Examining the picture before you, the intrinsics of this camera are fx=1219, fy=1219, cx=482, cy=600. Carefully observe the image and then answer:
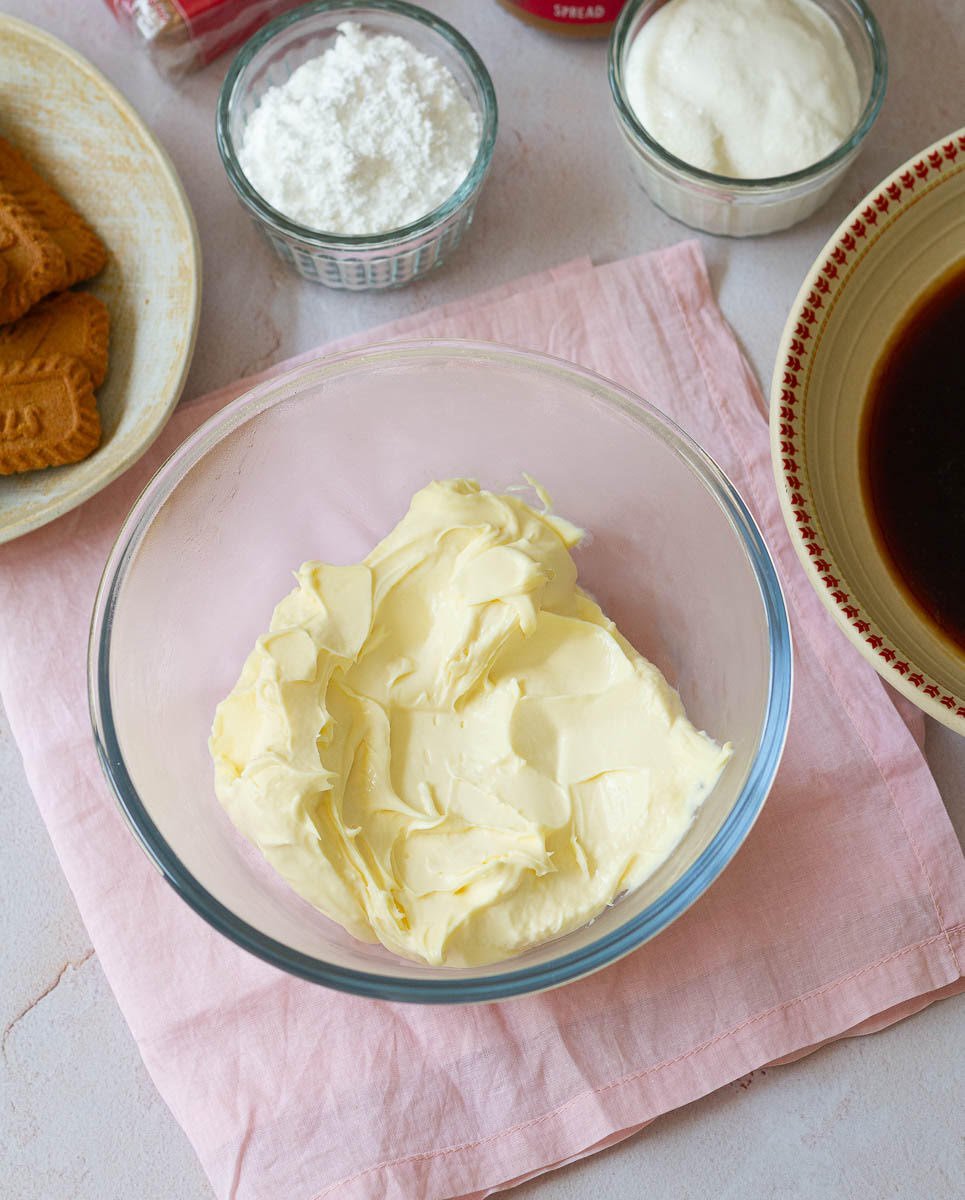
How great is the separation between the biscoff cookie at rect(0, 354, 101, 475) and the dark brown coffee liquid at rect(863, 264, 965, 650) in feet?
2.57

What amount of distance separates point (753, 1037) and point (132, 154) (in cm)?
112

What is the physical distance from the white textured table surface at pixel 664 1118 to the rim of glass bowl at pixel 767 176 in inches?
3.9

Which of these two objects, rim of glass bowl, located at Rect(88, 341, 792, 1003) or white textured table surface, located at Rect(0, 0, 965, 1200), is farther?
white textured table surface, located at Rect(0, 0, 965, 1200)

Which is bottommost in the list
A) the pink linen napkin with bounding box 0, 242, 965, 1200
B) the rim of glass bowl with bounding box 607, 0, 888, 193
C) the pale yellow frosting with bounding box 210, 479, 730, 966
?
the pink linen napkin with bounding box 0, 242, 965, 1200

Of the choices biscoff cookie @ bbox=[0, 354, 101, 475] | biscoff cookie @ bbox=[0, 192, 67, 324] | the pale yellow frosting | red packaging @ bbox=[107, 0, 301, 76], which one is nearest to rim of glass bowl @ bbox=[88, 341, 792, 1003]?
the pale yellow frosting

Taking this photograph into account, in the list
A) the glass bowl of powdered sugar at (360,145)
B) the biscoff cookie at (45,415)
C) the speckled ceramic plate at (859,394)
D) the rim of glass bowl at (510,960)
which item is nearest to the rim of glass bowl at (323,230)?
the glass bowl of powdered sugar at (360,145)

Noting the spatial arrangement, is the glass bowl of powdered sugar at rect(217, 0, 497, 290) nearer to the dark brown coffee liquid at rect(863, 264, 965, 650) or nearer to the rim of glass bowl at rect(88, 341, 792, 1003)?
the rim of glass bowl at rect(88, 341, 792, 1003)

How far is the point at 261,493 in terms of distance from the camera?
1.23 metres

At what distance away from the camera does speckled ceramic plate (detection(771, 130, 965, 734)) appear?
1.08 metres

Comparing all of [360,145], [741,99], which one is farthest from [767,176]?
[360,145]

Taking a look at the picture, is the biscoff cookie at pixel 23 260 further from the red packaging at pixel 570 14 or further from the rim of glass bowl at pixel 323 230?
the red packaging at pixel 570 14

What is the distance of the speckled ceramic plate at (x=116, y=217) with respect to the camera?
1262 mm

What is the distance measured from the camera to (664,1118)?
122cm

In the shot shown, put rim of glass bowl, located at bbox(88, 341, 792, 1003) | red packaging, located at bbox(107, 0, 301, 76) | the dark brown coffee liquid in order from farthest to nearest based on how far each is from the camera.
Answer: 1. red packaging, located at bbox(107, 0, 301, 76)
2. the dark brown coffee liquid
3. rim of glass bowl, located at bbox(88, 341, 792, 1003)
